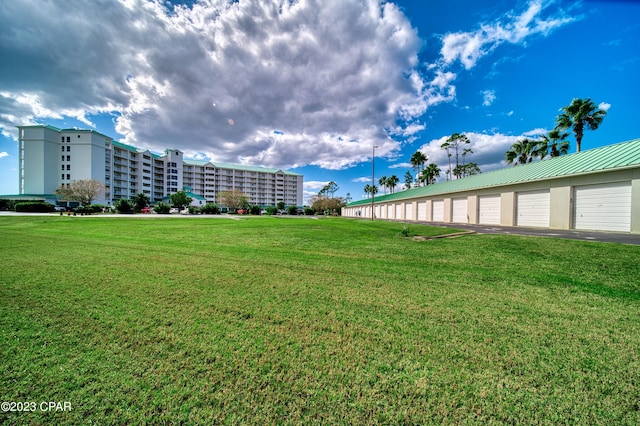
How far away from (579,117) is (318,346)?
3975 centimetres

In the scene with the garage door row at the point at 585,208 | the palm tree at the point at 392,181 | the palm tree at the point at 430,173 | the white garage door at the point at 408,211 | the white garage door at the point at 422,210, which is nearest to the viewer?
the garage door row at the point at 585,208

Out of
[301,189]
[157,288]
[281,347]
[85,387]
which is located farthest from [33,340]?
[301,189]

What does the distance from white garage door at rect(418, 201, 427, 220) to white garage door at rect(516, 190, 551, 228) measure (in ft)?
46.3

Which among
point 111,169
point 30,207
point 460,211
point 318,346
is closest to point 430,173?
point 460,211

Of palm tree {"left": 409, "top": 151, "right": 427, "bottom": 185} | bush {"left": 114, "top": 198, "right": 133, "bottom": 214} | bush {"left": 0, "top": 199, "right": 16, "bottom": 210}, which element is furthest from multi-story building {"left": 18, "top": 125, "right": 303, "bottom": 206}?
palm tree {"left": 409, "top": 151, "right": 427, "bottom": 185}

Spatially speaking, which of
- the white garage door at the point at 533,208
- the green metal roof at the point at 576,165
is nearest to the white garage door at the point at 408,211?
the green metal roof at the point at 576,165

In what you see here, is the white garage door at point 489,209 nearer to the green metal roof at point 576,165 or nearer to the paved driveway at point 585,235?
the green metal roof at point 576,165

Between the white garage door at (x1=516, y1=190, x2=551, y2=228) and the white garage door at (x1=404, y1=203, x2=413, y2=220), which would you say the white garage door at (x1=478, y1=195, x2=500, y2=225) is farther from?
the white garage door at (x1=404, y1=203, x2=413, y2=220)

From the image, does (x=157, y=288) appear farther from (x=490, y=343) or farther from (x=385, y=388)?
(x=490, y=343)

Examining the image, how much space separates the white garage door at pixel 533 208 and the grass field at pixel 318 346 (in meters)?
16.7

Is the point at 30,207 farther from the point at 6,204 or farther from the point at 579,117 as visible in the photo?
the point at 579,117

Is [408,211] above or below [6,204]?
below

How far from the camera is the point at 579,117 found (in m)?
26.2

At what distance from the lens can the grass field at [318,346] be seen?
79.6 inches
